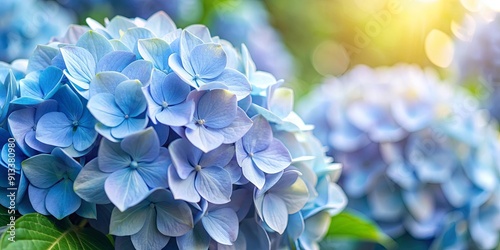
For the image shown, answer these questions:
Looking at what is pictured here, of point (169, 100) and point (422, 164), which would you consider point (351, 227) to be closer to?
point (422, 164)

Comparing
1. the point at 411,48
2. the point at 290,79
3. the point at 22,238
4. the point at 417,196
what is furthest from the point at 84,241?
the point at 411,48

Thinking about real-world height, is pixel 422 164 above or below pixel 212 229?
below

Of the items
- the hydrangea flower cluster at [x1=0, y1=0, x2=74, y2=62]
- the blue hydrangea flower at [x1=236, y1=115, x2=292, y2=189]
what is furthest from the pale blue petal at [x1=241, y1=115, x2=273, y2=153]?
the hydrangea flower cluster at [x1=0, y1=0, x2=74, y2=62]

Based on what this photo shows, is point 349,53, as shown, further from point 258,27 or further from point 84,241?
point 84,241

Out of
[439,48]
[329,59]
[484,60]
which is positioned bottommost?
[329,59]

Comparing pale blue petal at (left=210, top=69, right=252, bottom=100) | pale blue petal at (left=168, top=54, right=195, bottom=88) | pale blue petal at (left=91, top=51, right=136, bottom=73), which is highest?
pale blue petal at (left=168, top=54, right=195, bottom=88)

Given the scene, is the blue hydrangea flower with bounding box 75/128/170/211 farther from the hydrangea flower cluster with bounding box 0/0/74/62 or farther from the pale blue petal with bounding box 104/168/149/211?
the hydrangea flower cluster with bounding box 0/0/74/62

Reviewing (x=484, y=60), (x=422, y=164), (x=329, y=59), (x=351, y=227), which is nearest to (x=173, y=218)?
(x=351, y=227)
